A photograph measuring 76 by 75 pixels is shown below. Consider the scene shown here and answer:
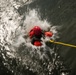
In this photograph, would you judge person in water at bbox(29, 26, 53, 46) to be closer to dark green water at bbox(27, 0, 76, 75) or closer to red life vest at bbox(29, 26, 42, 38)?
red life vest at bbox(29, 26, 42, 38)

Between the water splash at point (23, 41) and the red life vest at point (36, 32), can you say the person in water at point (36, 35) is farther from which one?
the water splash at point (23, 41)

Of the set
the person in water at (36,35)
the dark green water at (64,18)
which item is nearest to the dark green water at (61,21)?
the dark green water at (64,18)

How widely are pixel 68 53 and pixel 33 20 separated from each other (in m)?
2.59

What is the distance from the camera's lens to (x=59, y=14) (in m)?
10.2

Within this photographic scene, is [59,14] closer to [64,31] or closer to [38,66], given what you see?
[64,31]

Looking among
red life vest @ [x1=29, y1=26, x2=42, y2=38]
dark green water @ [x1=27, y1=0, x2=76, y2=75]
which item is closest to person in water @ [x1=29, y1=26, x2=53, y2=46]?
red life vest @ [x1=29, y1=26, x2=42, y2=38]

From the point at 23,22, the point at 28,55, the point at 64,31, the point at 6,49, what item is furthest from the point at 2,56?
the point at 64,31

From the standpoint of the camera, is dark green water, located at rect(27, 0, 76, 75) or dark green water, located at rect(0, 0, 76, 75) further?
dark green water, located at rect(27, 0, 76, 75)

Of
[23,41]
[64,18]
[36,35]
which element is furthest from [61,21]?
[23,41]

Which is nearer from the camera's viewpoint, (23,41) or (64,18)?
(23,41)

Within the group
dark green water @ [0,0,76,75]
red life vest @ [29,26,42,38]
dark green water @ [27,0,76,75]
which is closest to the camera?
dark green water @ [0,0,76,75]

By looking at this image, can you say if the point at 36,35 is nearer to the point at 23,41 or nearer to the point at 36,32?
the point at 36,32

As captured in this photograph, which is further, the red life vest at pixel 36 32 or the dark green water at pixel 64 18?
the red life vest at pixel 36 32

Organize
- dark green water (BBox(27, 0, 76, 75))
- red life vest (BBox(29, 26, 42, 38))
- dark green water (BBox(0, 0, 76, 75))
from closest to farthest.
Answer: dark green water (BBox(0, 0, 76, 75))
dark green water (BBox(27, 0, 76, 75))
red life vest (BBox(29, 26, 42, 38))
